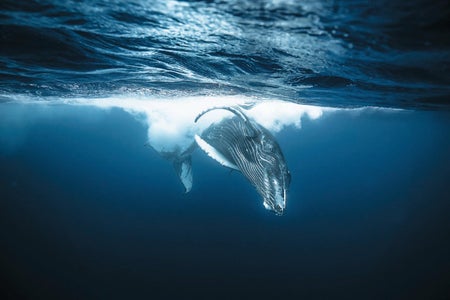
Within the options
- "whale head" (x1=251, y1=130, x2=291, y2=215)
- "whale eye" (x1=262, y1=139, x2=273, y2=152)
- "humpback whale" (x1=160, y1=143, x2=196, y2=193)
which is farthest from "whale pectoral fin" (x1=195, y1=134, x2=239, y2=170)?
"humpback whale" (x1=160, y1=143, x2=196, y2=193)

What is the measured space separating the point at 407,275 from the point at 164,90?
43.8 metres

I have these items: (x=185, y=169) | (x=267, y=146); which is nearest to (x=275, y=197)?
(x=267, y=146)

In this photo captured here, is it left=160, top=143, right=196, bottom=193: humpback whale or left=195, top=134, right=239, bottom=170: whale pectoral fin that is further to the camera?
left=160, top=143, right=196, bottom=193: humpback whale

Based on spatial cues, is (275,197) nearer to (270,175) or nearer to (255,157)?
(270,175)

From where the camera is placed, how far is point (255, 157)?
6777 millimetres

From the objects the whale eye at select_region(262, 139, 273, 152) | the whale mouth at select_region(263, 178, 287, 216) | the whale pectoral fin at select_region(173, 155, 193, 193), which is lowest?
the whale pectoral fin at select_region(173, 155, 193, 193)

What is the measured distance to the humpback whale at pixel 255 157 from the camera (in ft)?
20.0

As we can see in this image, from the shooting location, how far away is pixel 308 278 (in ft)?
122

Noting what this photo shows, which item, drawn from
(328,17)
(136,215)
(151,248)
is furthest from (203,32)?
(136,215)

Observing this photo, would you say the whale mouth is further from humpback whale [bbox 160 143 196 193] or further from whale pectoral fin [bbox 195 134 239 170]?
humpback whale [bbox 160 143 196 193]

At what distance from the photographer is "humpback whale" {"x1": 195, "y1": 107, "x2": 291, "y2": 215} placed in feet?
20.0

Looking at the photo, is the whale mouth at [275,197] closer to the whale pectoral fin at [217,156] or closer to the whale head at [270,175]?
the whale head at [270,175]

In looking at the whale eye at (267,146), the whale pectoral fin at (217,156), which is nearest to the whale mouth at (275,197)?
the whale eye at (267,146)

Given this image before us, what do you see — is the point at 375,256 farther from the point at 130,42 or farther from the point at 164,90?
the point at 130,42
